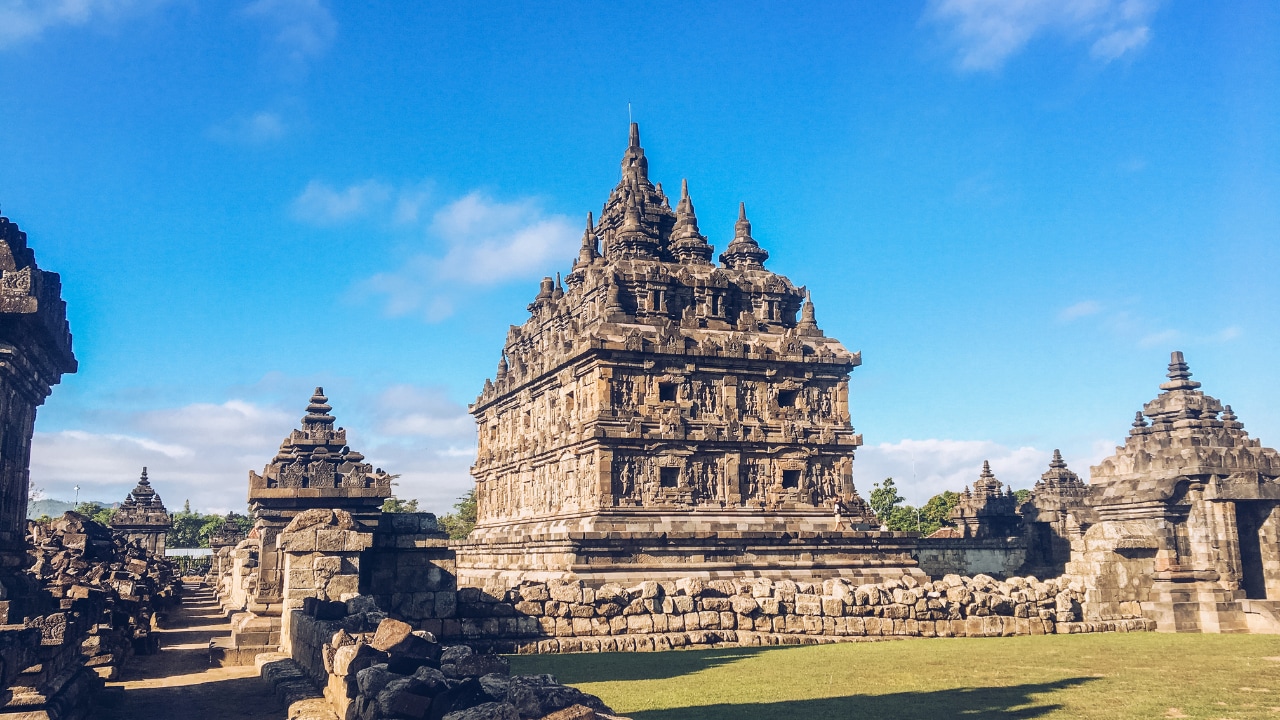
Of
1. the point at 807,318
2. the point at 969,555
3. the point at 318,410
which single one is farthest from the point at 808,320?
the point at 318,410

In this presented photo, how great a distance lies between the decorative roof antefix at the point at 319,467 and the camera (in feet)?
54.7

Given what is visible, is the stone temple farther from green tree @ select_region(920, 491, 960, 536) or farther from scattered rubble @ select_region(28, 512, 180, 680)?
green tree @ select_region(920, 491, 960, 536)

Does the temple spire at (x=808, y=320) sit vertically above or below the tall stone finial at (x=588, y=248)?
below

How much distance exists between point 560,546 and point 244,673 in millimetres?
15735

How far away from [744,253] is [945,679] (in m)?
29.1

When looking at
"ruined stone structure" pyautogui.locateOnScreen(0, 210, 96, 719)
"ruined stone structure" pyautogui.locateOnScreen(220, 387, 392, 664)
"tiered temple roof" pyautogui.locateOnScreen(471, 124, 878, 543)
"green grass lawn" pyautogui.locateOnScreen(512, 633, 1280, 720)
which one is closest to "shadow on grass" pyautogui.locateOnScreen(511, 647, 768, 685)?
"green grass lawn" pyautogui.locateOnScreen(512, 633, 1280, 720)

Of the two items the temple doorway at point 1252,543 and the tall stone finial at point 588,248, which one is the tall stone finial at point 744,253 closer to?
the tall stone finial at point 588,248

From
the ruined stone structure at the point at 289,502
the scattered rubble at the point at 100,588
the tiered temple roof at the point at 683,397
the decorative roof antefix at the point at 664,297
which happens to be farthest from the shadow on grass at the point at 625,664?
the decorative roof antefix at the point at 664,297

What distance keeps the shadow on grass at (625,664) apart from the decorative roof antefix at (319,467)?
4.37m

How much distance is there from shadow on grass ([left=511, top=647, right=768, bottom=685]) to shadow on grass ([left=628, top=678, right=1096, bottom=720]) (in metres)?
2.40

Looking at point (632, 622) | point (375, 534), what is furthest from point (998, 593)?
point (375, 534)

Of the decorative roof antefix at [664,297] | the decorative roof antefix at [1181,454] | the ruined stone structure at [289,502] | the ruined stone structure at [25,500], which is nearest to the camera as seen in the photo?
the ruined stone structure at [25,500]

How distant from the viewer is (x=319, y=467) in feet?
55.8

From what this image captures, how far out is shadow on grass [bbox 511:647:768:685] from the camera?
12.1 metres
